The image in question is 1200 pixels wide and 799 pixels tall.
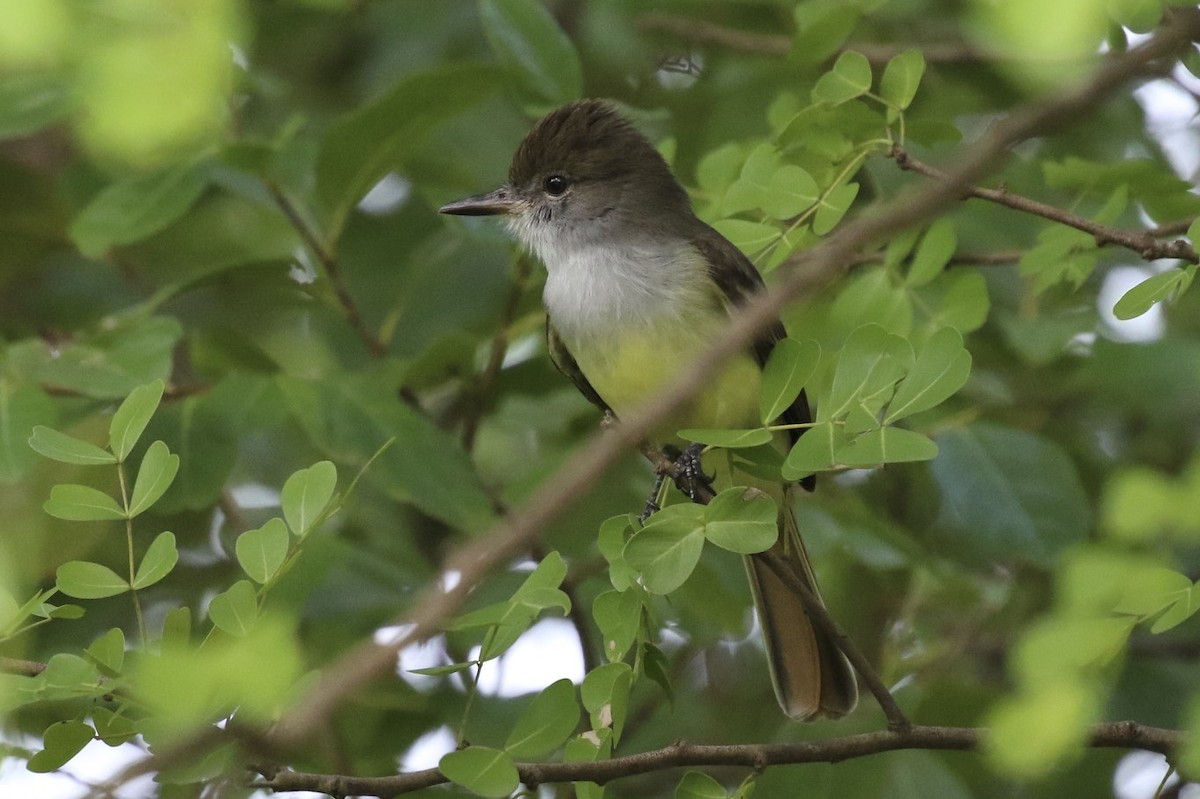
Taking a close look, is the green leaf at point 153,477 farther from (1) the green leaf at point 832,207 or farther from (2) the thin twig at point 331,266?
(2) the thin twig at point 331,266

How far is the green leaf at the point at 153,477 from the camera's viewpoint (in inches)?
91.0

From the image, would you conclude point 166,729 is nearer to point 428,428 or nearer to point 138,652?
point 138,652

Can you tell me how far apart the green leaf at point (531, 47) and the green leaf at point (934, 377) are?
167 cm

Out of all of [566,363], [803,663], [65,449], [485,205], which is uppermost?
[65,449]

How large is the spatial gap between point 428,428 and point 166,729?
205 cm

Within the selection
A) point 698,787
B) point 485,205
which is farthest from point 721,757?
point 485,205

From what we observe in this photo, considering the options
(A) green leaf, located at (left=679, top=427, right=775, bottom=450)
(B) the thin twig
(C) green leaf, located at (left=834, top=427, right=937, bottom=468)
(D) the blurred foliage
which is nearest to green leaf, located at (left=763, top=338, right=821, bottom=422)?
(D) the blurred foliage

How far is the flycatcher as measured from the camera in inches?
139

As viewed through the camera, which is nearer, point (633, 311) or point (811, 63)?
point (811, 63)

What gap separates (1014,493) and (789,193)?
3.72ft

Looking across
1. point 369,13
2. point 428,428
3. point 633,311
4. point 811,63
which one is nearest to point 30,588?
point 428,428

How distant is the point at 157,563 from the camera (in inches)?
87.8

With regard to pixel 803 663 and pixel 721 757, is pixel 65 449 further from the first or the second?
pixel 803 663

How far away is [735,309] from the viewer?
12.3ft
